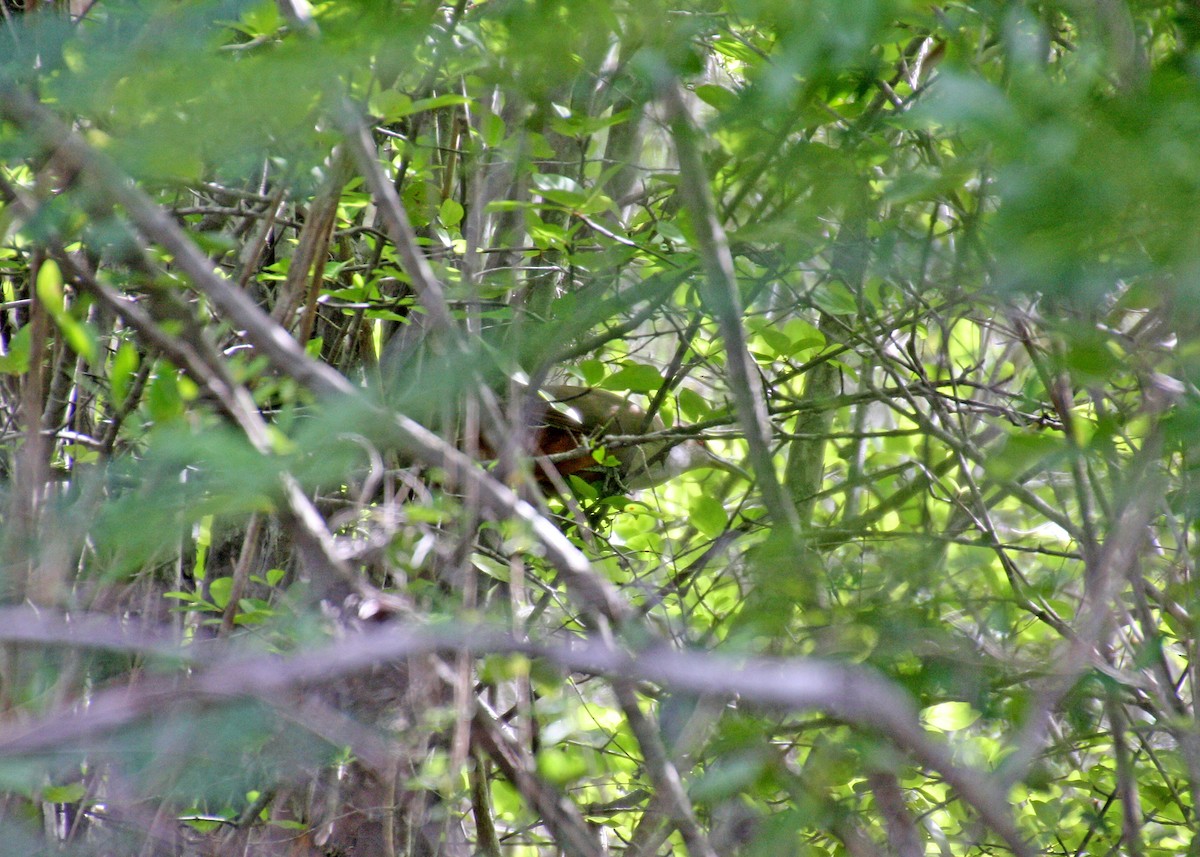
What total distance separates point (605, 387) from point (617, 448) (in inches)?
18.0

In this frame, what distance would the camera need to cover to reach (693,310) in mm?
1558

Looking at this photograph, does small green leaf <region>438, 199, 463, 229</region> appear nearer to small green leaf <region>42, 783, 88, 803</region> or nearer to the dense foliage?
the dense foliage

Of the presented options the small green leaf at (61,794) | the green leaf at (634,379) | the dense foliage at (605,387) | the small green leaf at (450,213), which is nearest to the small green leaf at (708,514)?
the dense foliage at (605,387)

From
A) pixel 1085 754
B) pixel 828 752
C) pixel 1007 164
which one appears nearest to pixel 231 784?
Answer: pixel 828 752

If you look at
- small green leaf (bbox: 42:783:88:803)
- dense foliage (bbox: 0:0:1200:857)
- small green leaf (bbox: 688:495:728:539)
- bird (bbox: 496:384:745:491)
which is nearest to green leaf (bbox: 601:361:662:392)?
dense foliage (bbox: 0:0:1200:857)

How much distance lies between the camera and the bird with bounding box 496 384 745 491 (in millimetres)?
2129

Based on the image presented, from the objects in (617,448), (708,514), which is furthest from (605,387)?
(617,448)

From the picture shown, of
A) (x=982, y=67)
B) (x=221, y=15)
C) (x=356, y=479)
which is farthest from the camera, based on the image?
→ (x=356, y=479)

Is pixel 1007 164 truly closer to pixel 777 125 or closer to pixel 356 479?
pixel 777 125

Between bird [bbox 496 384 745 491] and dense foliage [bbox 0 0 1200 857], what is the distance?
0.51 feet

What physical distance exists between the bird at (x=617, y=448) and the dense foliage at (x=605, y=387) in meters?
0.16

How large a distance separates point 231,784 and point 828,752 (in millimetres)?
892

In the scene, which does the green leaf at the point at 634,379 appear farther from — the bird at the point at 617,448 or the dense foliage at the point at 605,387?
the bird at the point at 617,448

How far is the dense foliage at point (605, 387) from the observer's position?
68 cm
